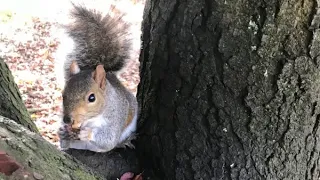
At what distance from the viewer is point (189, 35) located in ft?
4.94

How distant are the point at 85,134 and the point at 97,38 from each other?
0.40 m

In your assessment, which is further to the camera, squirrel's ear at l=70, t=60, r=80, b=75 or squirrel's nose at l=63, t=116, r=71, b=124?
squirrel's ear at l=70, t=60, r=80, b=75

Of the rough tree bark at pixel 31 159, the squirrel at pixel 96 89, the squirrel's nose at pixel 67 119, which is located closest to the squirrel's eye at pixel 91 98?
the squirrel at pixel 96 89

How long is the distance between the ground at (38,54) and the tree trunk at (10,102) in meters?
0.34

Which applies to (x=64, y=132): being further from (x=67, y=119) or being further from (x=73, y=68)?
(x=73, y=68)

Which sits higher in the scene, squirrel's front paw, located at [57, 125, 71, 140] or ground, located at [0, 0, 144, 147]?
squirrel's front paw, located at [57, 125, 71, 140]

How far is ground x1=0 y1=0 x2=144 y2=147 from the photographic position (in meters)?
4.13

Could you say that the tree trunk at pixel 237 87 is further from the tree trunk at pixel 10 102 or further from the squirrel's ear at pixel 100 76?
the tree trunk at pixel 10 102

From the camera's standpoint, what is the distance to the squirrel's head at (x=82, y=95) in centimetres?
183

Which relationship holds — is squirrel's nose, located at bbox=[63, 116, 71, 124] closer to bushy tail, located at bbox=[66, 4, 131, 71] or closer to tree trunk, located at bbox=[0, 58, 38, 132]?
tree trunk, located at bbox=[0, 58, 38, 132]

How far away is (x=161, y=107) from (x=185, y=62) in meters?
0.22

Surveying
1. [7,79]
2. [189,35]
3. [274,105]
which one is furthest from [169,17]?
[7,79]

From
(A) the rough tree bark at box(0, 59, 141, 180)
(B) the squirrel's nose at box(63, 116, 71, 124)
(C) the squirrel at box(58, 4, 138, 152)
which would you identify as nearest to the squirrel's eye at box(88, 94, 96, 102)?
(C) the squirrel at box(58, 4, 138, 152)

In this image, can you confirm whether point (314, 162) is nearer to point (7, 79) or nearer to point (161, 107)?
point (161, 107)
